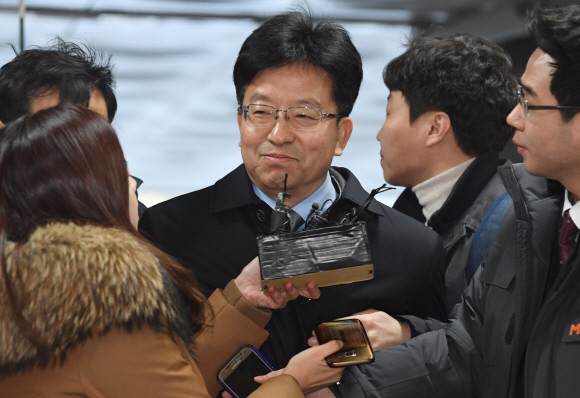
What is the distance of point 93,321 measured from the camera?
54.6 inches

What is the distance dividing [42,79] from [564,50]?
1816 millimetres

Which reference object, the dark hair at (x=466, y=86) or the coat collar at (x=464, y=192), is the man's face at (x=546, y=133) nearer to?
the coat collar at (x=464, y=192)

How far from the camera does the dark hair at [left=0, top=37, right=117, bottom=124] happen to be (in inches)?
96.1

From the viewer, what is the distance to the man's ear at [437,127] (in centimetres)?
293

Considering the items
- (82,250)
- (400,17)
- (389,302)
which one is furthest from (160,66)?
(82,250)

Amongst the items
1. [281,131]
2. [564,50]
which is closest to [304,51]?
[281,131]

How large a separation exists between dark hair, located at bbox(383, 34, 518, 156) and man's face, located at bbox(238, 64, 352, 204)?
809 millimetres

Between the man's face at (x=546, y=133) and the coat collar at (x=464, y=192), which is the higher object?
the man's face at (x=546, y=133)

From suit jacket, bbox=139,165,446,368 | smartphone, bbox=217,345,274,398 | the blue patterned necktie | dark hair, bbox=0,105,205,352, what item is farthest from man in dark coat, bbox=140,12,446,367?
dark hair, bbox=0,105,205,352

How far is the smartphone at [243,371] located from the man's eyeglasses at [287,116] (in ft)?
2.47

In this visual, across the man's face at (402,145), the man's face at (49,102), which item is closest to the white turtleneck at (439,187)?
the man's face at (402,145)

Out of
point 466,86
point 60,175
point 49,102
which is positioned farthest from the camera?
point 466,86

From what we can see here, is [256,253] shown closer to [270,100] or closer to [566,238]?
[270,100]

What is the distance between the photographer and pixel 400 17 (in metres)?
6.48
